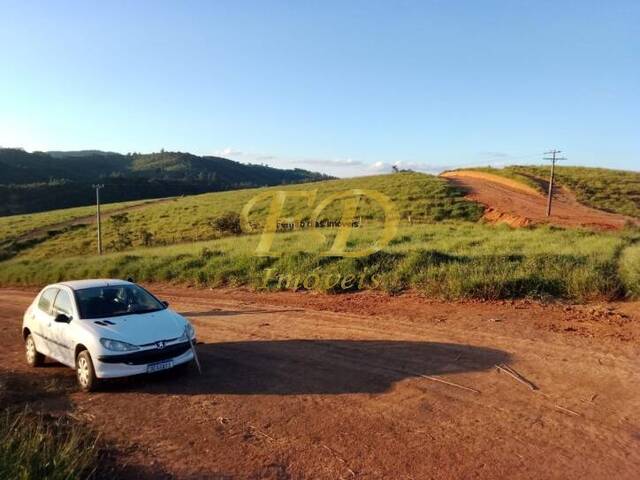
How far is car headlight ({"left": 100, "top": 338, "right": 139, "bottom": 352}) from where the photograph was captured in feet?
24.0

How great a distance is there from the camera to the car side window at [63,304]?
326 inches

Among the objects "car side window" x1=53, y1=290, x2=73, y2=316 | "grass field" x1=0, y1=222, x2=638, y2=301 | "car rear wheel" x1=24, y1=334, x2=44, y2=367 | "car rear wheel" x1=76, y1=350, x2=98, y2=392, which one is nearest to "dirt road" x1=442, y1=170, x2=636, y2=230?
"grass field" x1=0, y1=222, x2=638, y2=301

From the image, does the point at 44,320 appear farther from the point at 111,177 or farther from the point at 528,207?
the point at 111,177

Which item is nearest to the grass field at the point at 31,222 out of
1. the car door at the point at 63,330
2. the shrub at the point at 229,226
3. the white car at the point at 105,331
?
the shrub at the point at 229,226

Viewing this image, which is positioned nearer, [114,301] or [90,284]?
[114,301]

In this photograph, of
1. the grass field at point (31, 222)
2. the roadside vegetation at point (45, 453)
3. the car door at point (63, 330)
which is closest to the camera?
the roadside vegetation at point (45, 453)

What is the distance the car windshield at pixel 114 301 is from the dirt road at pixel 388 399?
1.09 metres

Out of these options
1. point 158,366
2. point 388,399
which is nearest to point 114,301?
point 158,366

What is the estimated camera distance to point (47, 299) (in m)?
9.07

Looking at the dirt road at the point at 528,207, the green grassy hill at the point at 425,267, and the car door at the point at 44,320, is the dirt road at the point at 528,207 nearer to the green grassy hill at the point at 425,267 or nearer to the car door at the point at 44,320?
the green grassy hill at the point at 425,267

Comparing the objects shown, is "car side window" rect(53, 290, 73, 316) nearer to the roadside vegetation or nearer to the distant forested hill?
the roadside vegetation

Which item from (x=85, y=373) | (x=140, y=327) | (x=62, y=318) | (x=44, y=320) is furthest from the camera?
(x=44, y=320)

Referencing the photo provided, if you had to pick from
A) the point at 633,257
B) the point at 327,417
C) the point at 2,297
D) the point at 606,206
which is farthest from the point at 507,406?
the point at 606,206

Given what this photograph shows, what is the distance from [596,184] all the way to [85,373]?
53.7 m
